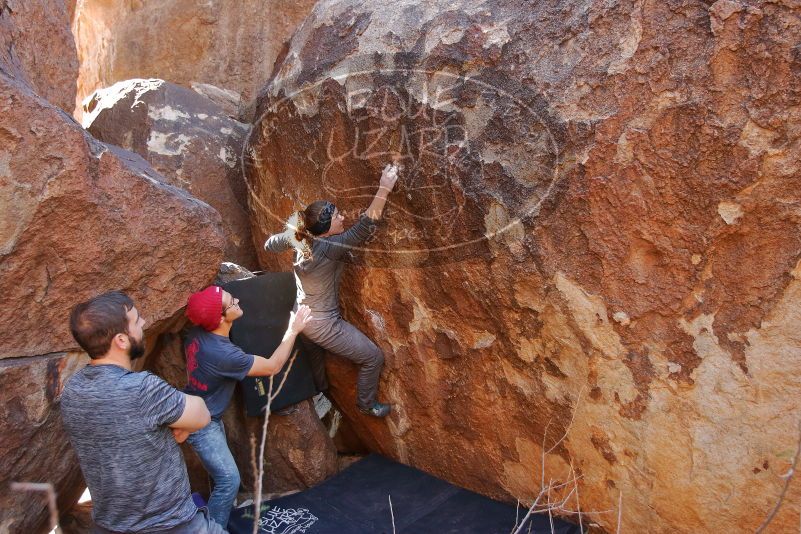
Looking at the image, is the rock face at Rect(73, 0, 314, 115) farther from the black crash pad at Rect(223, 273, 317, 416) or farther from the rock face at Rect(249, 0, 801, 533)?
the black crash pad at Rect(223, 273, 317, 416)

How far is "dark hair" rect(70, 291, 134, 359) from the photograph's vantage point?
1.98 metres

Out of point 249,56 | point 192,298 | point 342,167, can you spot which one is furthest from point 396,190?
point 249,56

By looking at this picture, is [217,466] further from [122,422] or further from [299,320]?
[122,422]

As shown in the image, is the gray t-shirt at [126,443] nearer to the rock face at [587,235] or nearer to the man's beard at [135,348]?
the man's beard at [135,348]

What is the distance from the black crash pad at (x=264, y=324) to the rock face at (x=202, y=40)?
10.2 feet

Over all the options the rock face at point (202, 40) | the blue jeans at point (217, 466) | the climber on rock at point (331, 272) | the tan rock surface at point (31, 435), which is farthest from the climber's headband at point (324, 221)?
the rock face at point (202, 40)

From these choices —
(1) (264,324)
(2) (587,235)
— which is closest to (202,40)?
(1) (264,324)

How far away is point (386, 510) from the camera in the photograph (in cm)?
314

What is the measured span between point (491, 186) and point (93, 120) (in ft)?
9.06

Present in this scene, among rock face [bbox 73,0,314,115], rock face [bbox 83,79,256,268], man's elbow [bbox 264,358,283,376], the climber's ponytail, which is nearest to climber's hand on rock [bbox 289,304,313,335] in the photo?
man's elbow [bbox 264,358,283,376]

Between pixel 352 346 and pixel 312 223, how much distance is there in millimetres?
597

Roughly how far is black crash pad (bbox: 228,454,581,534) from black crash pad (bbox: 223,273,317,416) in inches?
17.6

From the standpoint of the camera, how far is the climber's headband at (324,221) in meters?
3.00

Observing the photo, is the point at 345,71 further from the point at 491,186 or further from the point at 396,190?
the point at 491,186
